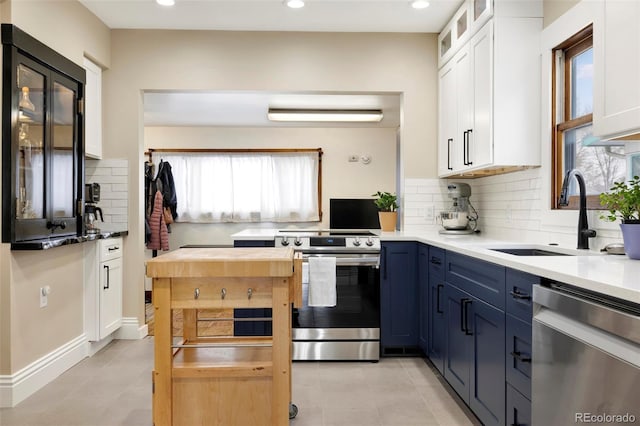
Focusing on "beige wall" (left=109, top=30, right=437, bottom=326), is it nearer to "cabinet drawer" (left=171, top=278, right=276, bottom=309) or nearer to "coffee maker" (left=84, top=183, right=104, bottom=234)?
"coffee maker" (left=84, top=183, right=104, bottom=234)

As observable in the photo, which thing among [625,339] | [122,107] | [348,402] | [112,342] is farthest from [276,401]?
[122,107]

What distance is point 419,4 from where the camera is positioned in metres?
3.51

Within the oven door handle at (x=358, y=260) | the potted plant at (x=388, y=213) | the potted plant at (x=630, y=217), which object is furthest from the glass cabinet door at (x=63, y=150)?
the potted plant at (x=630, y=217)

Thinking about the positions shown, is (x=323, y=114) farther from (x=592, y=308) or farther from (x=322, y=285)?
(x=592, y=308)

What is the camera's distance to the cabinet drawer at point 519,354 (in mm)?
1768

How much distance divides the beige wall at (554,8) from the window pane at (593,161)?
690 mm

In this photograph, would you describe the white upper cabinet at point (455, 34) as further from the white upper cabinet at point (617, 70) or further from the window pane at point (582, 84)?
the white upper cabinet at point (617, 70)

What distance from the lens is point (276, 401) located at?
199 cm

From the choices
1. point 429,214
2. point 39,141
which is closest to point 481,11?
point 429,214

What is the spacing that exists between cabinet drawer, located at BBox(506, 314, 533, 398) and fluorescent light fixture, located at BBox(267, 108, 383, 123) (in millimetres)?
4580

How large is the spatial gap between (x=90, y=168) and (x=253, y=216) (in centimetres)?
329

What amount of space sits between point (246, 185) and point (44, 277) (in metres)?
4.34

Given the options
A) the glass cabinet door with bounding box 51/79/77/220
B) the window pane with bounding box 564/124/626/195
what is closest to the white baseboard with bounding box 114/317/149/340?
the glass cabinet door with bounding box 51/79/77/220

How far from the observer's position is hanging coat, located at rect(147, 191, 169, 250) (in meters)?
6.45
